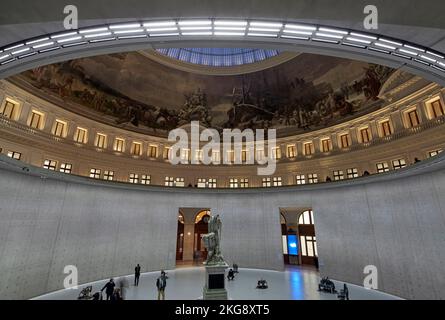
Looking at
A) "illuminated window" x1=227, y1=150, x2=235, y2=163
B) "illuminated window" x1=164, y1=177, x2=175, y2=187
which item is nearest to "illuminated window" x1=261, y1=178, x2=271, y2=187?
"illuminated window" x1=227, y1=150, x2=235, y2=163

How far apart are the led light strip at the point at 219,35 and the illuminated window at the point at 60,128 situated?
18893 millimetres

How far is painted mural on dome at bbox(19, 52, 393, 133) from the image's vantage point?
935 inches

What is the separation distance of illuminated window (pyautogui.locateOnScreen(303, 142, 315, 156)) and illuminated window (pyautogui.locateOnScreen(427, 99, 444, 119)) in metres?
11.8

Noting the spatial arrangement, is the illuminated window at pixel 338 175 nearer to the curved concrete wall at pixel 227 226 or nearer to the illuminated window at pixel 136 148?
the curved concrete wall at pixel 227 226

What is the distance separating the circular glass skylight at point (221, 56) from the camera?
3206 centimetres

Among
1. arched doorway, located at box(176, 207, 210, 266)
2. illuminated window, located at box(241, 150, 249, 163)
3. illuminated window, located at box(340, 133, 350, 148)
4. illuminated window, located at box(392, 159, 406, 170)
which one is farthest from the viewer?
arched doorway, located at box(176, 207, 210, 266)

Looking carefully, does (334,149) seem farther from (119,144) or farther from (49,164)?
(49,164)

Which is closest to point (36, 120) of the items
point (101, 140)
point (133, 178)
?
point (101, 140)

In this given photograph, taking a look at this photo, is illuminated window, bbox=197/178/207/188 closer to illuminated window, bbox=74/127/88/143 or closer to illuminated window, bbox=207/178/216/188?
illuminated window, bbox=207/178/216/188

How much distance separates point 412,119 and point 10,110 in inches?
1480

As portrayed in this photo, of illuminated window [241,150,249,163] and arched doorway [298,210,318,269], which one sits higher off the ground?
illuminated window [241,150,249,163]

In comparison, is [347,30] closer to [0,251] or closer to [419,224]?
[419,224]

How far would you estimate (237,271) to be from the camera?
23.3 m

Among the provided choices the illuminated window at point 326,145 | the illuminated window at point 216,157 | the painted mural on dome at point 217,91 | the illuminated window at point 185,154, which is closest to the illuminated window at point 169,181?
the illuminated window at point 185,154
